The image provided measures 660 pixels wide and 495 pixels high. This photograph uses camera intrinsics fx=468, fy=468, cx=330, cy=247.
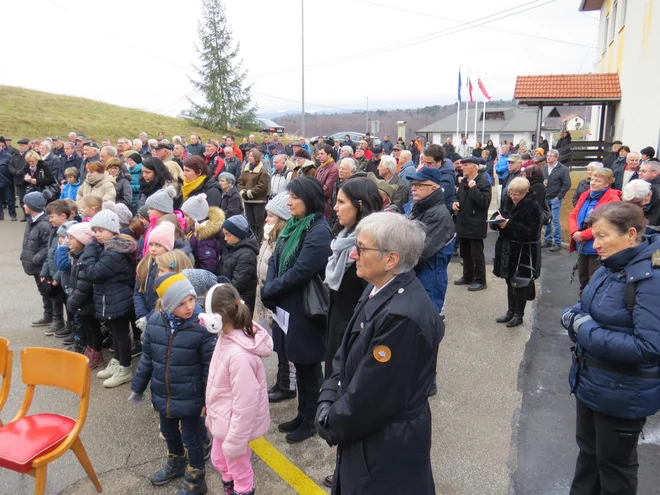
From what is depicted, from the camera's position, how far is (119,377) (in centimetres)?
468

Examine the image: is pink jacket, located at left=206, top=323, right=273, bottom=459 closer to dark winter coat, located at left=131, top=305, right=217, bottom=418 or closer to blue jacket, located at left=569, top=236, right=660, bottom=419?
dark winter coat, located at left=131, top=305, right=217, bottom=418

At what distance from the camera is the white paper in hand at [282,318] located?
12.0 feet

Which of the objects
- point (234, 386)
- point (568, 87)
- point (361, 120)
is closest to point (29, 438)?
point (234, 386)

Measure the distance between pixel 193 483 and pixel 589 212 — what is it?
512cm

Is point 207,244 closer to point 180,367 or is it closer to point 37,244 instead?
point 180,367

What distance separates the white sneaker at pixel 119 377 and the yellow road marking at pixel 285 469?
1.78 metres

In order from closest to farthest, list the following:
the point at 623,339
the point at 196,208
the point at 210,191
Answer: the point at 623,339
the point at 196,208
the point at 210,191

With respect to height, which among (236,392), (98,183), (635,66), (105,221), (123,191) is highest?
→ (635,66)

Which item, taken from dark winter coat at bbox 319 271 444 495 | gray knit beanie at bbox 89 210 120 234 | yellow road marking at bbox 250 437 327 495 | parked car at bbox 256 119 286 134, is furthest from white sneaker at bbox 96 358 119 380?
parked car at bbox 256 119 286 134

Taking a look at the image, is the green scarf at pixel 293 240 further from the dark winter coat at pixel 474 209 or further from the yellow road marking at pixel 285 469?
the dark winter coat at pixel 474 209

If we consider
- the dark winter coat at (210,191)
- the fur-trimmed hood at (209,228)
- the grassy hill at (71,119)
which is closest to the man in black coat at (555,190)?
the dark winter coat at (210,191)

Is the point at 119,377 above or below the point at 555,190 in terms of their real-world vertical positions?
below

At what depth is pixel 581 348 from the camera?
269cm

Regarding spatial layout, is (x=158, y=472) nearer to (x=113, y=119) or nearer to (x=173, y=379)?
(x=173, y=379)
